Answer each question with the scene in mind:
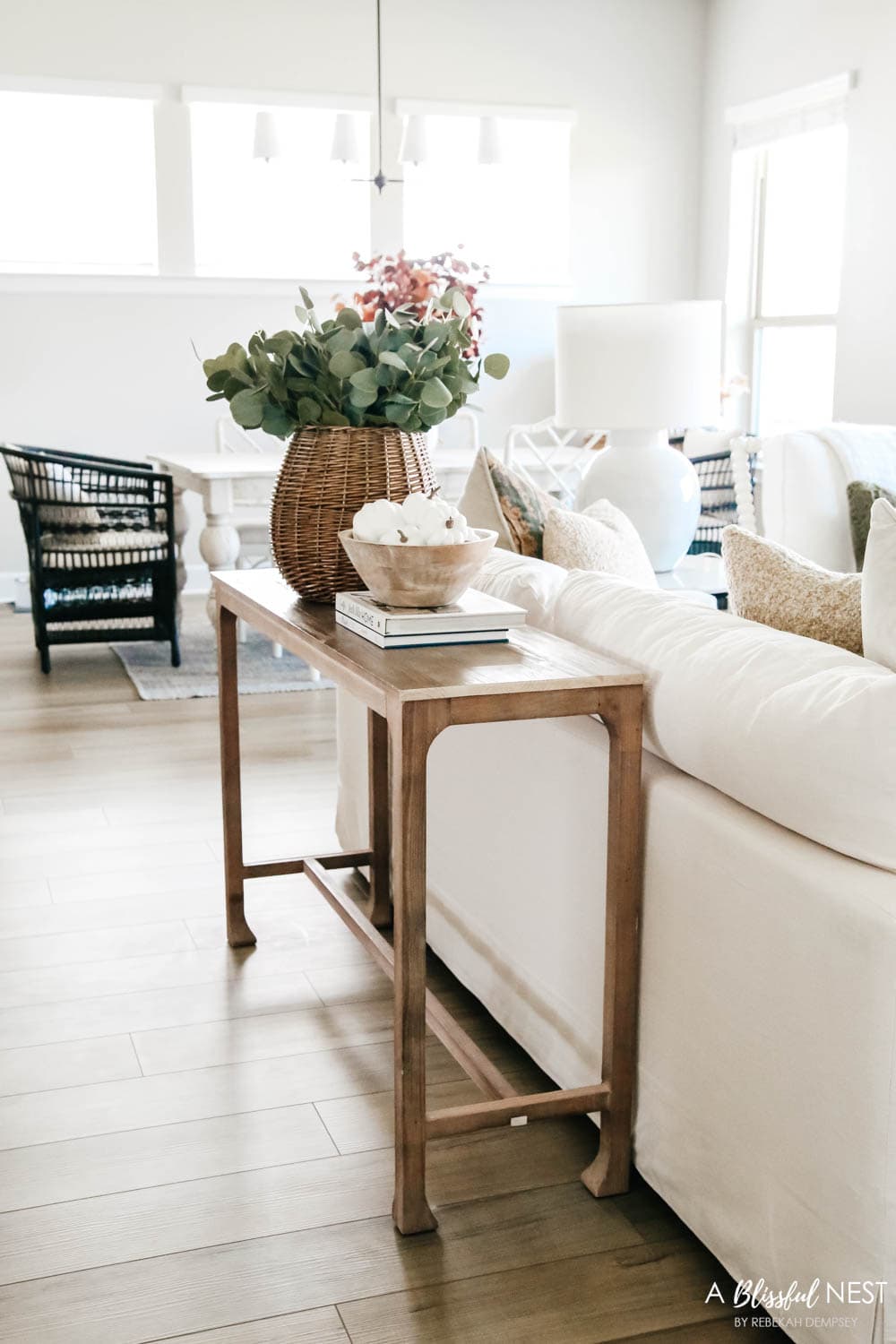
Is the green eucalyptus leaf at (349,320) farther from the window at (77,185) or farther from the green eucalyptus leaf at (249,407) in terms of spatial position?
the window at (77,185)

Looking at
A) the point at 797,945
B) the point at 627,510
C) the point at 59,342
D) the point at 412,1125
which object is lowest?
the point at 412,1125

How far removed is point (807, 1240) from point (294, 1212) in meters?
0.70

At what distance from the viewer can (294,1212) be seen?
1831mm

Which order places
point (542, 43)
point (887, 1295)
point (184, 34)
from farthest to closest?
point (542, 43)
point (184, 34)
point (887, 1295)

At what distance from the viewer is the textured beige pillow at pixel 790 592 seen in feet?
5.98

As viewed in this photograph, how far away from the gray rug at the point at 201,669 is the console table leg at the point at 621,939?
320 centimetres

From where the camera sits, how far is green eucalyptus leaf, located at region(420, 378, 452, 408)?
2180 millimetres

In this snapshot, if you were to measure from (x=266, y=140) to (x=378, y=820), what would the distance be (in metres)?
4.77

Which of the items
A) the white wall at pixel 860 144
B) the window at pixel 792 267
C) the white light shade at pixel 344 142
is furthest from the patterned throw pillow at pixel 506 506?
the white light shade at pixel 344 142

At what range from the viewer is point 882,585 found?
5.13 feet

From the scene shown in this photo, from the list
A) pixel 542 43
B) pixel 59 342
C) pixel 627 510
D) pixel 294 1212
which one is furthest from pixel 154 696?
pixel 542 43

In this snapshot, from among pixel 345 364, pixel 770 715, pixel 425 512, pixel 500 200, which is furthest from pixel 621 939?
pixel 500 200

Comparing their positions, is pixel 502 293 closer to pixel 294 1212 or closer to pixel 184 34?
pixel 184 34

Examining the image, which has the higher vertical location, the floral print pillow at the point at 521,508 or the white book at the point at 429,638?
the floral print pillow at the point at 521,508
